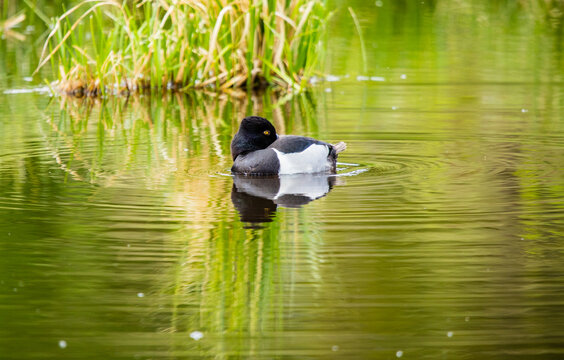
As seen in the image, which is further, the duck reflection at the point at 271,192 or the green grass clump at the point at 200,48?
the green grass clump at the point at 200,48

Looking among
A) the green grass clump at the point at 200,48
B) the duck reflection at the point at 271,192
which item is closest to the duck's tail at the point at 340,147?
the duck reflection at the point at 271,192

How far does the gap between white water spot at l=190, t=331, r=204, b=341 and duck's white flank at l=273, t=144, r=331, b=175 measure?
4.69 m

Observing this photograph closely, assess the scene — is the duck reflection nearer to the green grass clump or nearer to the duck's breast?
the duck's breast

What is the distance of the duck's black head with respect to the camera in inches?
396

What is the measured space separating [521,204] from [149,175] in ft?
10.9

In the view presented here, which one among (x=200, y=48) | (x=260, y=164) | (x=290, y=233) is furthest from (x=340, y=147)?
(x=200, y=48)

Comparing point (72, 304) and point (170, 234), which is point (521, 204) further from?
point (72, 304)

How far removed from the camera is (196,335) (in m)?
5.24

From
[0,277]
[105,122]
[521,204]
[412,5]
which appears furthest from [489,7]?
[0,277]

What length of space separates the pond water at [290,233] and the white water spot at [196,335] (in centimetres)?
2

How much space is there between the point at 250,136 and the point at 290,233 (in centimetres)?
290

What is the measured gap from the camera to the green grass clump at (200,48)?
14.8m

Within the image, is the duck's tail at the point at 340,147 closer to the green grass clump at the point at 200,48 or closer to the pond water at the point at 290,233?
the pond water at the point at 290,233

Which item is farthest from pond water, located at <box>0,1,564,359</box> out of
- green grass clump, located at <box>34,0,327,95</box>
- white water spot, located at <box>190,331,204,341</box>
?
green grass clump, located at <box>34,0,327,95</box>
